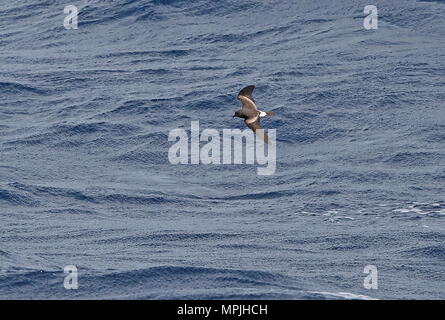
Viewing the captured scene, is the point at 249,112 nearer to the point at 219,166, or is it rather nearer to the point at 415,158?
the point at 219,166

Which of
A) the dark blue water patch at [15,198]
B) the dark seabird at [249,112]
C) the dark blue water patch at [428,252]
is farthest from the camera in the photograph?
the dark blue water patch at [15,198]

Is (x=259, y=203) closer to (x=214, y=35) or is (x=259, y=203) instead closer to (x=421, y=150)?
(x=421, y=150)

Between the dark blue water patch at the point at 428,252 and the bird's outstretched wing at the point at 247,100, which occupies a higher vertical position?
the bird's outstretched wing at the point at 247,100

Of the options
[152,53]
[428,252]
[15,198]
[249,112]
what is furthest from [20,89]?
[249,112]

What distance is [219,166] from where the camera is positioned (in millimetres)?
45969

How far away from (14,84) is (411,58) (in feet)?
41.0

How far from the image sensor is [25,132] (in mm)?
49469

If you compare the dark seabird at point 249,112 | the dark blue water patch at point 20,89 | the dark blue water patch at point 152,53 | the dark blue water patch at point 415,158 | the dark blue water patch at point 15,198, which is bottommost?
the dark seabird at point 249,112

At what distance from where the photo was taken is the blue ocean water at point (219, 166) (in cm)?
3697

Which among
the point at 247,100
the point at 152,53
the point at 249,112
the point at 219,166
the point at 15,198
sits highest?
the point at 152,53

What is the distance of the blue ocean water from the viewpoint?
121 ft

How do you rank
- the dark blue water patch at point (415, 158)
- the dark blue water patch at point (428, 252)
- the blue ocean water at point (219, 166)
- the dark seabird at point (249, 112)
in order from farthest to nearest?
the dark blue water patch at point (415, 158) < the dark blue water patch at point (428, 252) < the blue ocean water at point (219, 166) < the dark seabird at point (249, 112)

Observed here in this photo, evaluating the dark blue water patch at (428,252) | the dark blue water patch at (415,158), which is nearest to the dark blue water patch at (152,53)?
the dark blue water patch at (415,158)

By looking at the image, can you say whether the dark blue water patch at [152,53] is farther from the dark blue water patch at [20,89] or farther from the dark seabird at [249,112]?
the dark seabird at [249,112]
